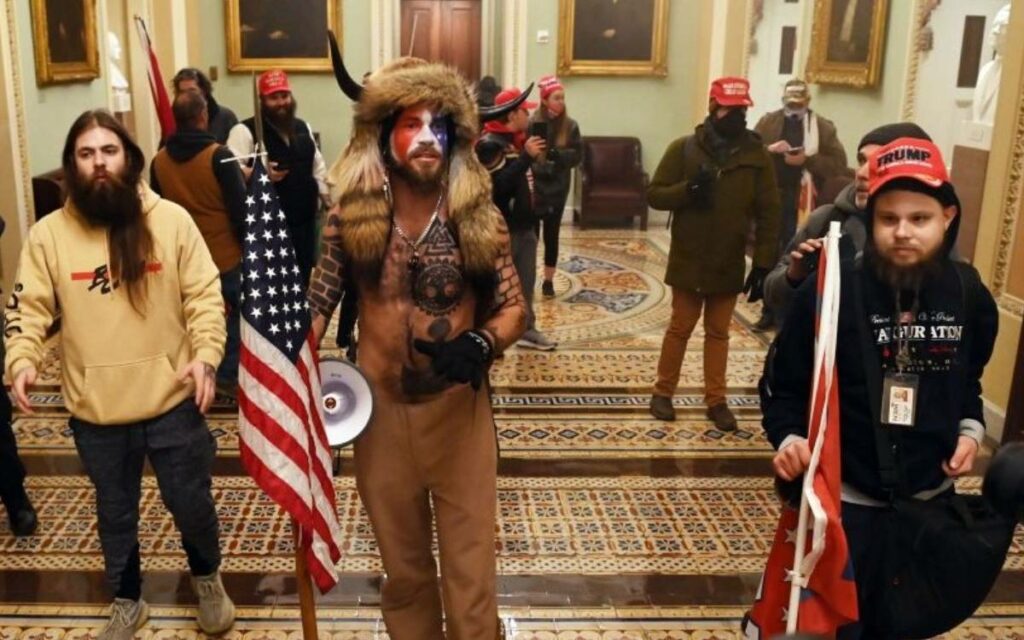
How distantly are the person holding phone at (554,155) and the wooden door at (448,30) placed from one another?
20.0 ft

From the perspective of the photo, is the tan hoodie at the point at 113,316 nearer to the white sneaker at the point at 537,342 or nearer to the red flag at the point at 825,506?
the red flag at the point at 825,506

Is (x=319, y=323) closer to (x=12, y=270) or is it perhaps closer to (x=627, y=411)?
(x=627, y=411)

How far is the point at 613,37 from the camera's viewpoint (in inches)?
490

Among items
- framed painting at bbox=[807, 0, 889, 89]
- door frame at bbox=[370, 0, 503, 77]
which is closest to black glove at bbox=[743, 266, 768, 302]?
framed painting at bbox=[807, 0, 889, 89]

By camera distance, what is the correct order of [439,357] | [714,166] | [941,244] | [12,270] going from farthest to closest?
[12,270] < [714,166] < [439,357] < [941,244]

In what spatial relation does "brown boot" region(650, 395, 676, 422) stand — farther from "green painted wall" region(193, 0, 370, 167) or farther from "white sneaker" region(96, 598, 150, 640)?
"green painted wall" region(193, 0, 370, 167)

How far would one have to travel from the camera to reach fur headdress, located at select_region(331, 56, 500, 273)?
2.71 meters

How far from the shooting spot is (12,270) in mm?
7195

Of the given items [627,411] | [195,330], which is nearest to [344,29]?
[627,411]

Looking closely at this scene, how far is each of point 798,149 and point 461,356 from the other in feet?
20.5

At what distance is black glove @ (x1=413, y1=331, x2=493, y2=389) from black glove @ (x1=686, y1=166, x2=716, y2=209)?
2800 millimetres

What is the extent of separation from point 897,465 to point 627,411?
136 inches

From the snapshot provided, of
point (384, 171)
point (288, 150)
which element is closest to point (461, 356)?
point (384, 171)

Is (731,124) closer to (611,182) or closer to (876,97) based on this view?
(876,97)
